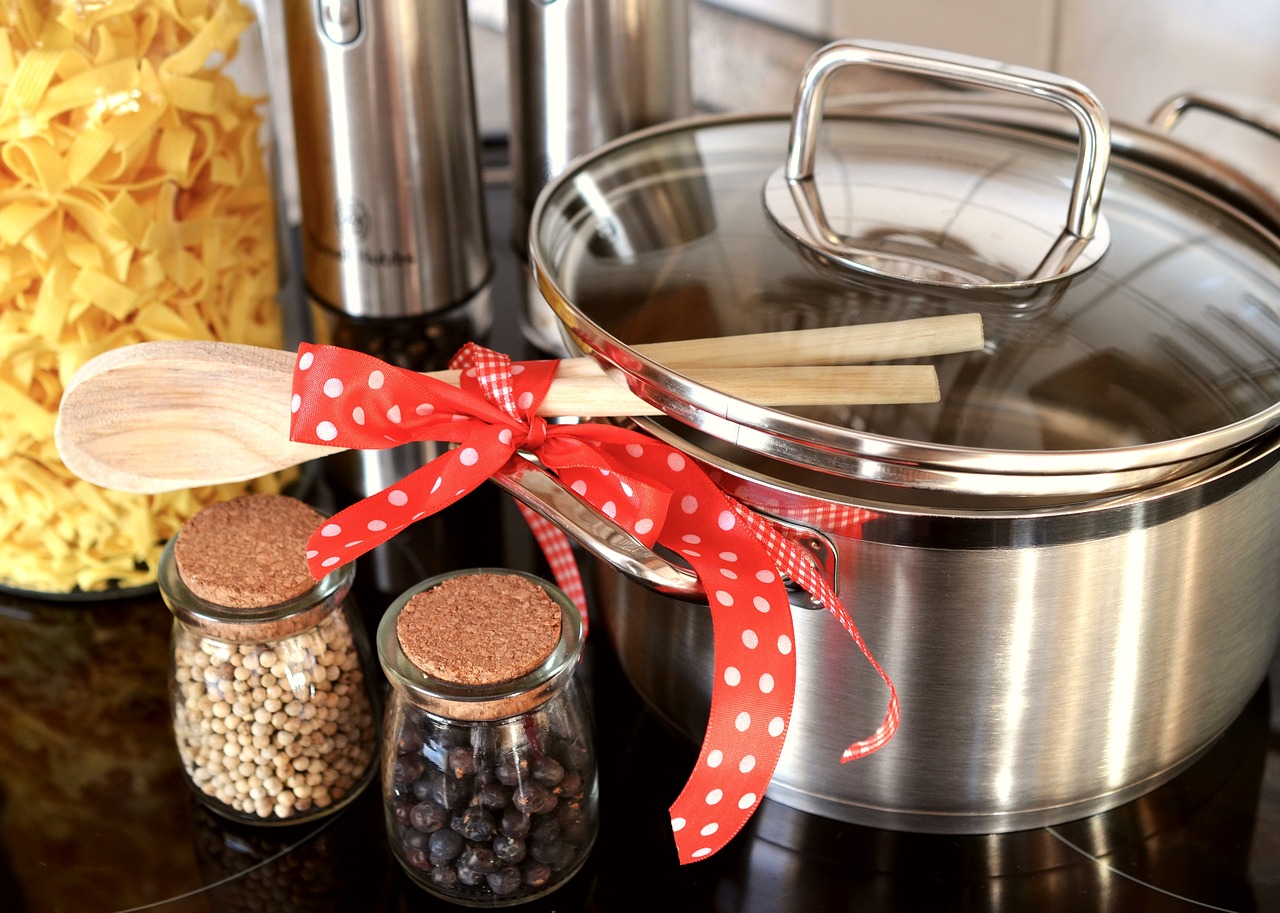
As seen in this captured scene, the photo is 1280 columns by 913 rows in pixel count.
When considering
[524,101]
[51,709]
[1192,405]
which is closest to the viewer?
[1192,405]

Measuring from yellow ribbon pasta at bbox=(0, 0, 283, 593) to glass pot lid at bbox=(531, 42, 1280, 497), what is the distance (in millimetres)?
149

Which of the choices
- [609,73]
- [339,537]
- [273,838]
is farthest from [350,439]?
[609,73]

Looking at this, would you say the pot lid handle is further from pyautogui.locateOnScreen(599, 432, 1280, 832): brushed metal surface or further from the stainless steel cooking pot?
pyautogui.locateOnScreen(599, 432, 1280, 832): brushed metal surface

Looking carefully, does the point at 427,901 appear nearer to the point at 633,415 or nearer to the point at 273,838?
the point at 273,838

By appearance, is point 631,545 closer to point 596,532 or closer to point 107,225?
point 596,532

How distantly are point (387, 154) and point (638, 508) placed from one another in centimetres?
24

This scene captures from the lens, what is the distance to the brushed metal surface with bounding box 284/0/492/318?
21.8 inches

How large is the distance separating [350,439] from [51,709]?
21 centimetres

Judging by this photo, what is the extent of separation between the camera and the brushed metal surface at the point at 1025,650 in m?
0.41

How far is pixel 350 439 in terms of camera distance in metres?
0.46

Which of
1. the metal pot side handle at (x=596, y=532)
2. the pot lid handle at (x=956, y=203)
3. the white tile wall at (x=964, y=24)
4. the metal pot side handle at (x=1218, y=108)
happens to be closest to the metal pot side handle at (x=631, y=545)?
the metal pot side handle at (x=596, y=532)

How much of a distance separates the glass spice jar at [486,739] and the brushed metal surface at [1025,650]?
59mm

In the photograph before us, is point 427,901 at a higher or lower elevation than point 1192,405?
lower

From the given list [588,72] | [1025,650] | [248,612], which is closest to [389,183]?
[588,72]
